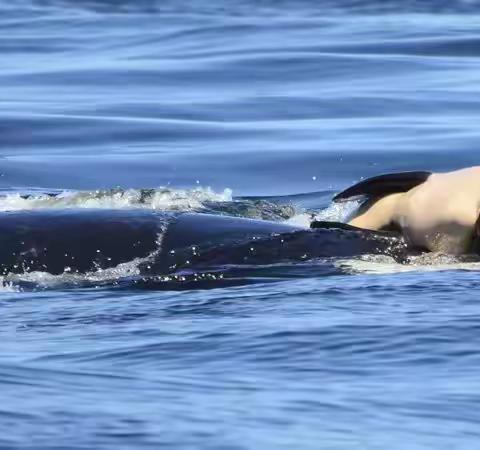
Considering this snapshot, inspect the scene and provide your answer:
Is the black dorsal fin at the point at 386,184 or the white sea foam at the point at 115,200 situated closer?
the black dorsal fin at the point at 386,184

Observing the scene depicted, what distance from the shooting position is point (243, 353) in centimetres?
616

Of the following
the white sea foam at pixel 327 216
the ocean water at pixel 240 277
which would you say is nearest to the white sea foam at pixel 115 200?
the ocean water at pixel 240 277

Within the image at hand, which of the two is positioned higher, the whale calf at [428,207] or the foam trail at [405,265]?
the whale calf at [428,207]

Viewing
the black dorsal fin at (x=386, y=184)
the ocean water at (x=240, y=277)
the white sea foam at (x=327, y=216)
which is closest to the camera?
the ocean water at (x=240, y=277)

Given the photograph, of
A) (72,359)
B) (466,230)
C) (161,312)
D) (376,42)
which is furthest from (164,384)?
(376,42)

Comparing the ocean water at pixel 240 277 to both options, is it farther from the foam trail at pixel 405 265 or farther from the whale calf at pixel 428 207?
the whale calf at pixel 428 207

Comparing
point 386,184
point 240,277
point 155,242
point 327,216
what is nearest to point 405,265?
point 386,184

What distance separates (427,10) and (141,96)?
1444cm

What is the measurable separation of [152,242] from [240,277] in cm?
50

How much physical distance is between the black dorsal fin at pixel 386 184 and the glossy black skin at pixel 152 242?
179 millimetres

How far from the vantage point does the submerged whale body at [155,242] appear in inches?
309

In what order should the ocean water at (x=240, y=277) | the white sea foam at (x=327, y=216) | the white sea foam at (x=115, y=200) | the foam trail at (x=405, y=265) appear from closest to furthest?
the ocean water at (x=240, y=277)
the foam trail at (x=405, y=265)
the white sea foam at (x=327, y=216)
the white sea foam at (x=115, y=200)

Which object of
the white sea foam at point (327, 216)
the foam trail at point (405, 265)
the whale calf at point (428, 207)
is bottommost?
the foam trail at point (405, 265)

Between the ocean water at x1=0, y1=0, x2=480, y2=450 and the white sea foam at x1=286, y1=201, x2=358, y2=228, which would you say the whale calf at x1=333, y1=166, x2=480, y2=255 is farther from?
the white sea foam at x1=286, y1=201, x2=358, y2=228
